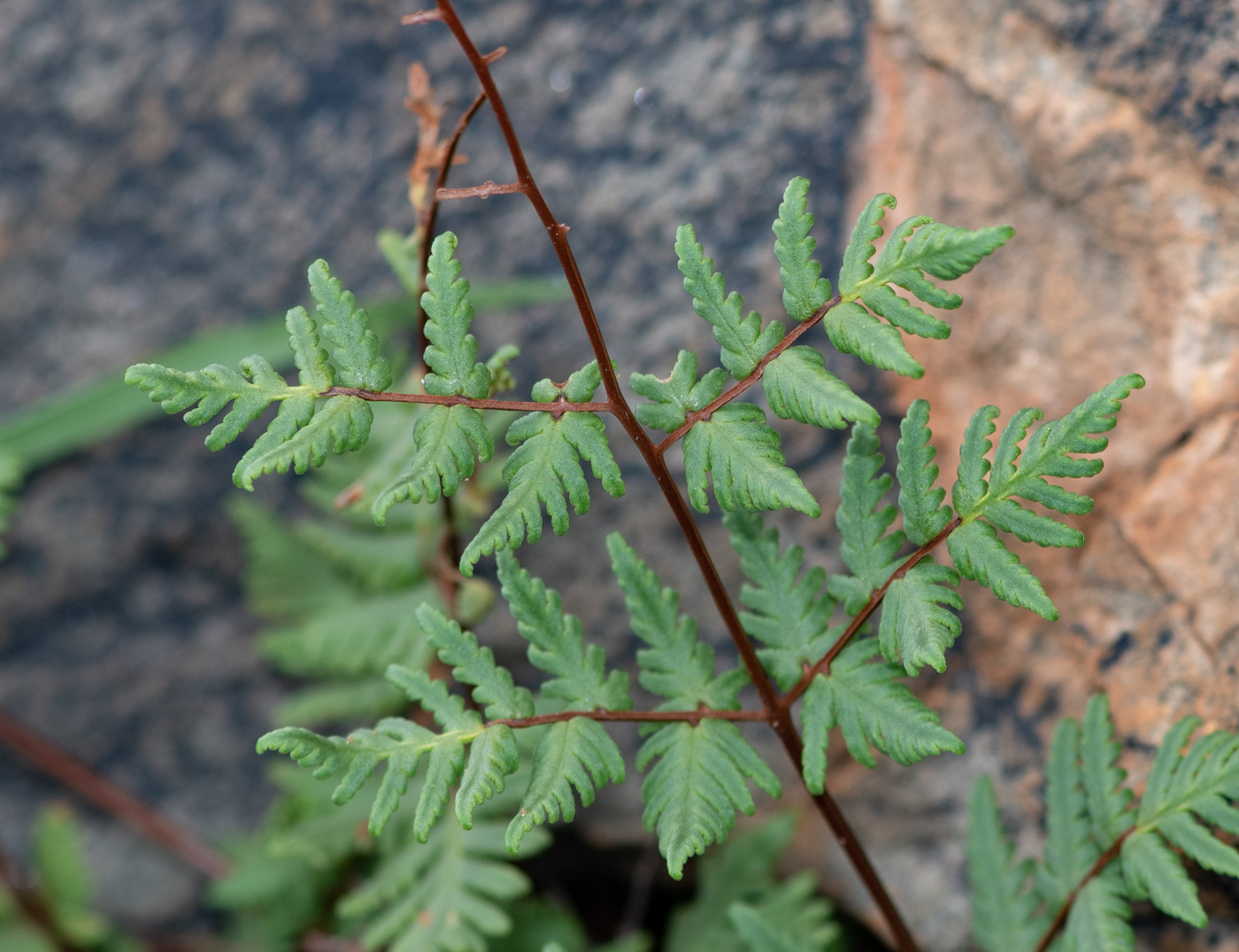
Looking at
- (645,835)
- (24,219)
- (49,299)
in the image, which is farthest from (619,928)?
(24,219)

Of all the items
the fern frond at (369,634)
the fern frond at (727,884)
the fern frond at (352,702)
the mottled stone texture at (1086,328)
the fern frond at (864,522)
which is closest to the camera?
the fern frond at (864,522)

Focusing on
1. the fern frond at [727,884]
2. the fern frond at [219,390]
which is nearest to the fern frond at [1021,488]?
the fern frond at [219,390]

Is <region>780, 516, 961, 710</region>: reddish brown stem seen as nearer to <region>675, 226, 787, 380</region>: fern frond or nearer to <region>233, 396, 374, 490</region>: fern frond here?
<region>675, 226, 787, 380</region>: fern frond

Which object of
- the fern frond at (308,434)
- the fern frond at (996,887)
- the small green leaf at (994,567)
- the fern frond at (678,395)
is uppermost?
the fern frond at (678,395)

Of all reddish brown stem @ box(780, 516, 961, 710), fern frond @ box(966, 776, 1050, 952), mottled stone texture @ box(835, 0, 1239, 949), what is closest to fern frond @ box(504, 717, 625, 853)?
reddish brown stem @ box(780, 516, 961, 710)

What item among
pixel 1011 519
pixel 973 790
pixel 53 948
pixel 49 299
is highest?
pixel 49 299

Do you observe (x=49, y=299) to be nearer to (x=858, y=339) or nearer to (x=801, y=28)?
(x=801, y=28)

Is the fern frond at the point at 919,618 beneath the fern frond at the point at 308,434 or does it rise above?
beneath

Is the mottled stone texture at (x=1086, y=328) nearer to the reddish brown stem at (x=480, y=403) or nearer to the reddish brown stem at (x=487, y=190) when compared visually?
the reddish brown stem at (x=480, y=403)
